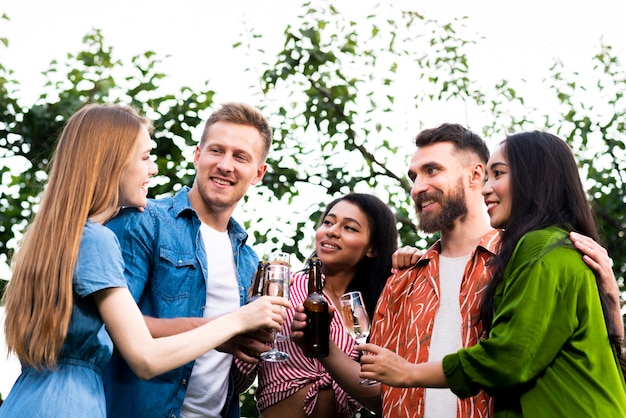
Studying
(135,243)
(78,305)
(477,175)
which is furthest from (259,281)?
(477,175)

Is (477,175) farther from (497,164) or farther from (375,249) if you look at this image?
(497,164)

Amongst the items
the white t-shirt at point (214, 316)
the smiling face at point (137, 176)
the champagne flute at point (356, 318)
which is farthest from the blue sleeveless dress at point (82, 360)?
the champagne flute at point (356, 318)

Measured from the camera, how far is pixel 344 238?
4.68 m

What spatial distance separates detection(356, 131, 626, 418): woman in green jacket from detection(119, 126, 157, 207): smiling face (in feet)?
3.58

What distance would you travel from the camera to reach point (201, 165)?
13.7ft

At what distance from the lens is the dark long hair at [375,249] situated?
184 inches

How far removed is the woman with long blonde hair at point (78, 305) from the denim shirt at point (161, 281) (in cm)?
64

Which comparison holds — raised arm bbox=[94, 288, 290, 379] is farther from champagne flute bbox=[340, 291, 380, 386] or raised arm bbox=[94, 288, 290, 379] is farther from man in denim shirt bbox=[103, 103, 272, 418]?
champagne flute bbox=[340, 291, 380, 386]

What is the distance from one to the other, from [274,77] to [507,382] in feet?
13.7

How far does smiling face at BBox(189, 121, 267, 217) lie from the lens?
411 cm

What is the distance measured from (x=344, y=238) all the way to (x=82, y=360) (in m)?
2.13

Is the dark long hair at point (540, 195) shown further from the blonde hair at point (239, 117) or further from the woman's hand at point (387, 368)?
the blonde hair at point (239, 117)

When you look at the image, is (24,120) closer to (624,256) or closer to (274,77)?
(274,77)

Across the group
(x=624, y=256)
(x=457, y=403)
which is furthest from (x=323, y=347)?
(x=624, y=256)
